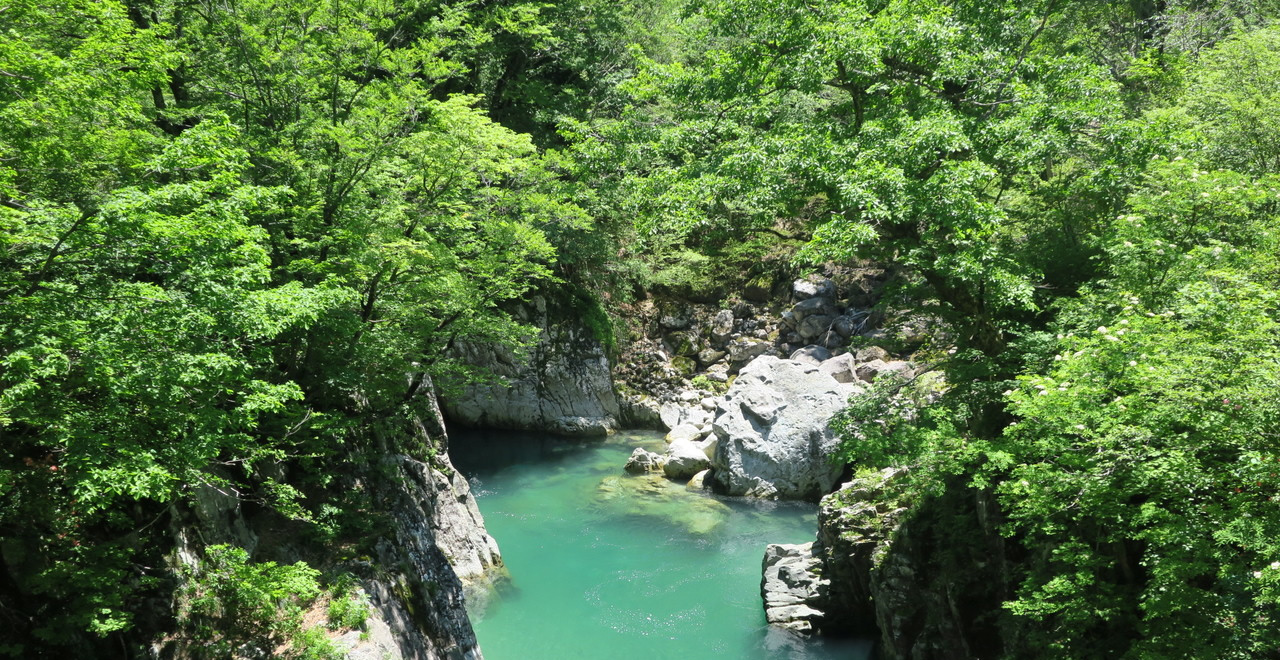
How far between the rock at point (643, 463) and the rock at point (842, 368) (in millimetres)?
5299

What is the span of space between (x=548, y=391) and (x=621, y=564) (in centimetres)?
901

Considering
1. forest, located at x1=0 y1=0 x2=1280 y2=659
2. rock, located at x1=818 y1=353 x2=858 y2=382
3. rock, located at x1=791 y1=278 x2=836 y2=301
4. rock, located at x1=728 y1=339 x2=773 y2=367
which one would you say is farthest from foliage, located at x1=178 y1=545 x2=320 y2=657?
rock, located at x1=791 y1=278 x2=836 y2=301

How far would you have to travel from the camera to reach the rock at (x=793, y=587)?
41.8 ft

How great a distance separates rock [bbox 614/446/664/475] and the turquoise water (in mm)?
421

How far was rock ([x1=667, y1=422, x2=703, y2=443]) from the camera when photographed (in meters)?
21.6

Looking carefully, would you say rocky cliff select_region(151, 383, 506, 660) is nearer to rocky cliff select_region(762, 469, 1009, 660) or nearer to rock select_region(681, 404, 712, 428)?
rocky cliff select_region(762, 469, 1009, 660)

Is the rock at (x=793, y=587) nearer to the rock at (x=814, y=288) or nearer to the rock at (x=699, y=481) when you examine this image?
the rock at (x=699, y=481)

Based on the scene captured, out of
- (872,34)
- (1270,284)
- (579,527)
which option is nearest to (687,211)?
(872,34)

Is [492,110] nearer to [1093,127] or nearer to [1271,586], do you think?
[1093,127]

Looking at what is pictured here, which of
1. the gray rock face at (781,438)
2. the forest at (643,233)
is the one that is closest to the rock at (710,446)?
the gray rock face at (781,438)

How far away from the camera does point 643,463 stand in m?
20.2

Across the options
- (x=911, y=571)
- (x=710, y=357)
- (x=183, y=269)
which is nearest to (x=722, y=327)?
(x=710, y=357)

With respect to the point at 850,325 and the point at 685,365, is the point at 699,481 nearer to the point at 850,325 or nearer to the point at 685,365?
the point at 685,365

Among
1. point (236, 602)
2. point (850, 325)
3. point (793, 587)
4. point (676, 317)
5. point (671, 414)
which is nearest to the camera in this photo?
point (236, 602)
